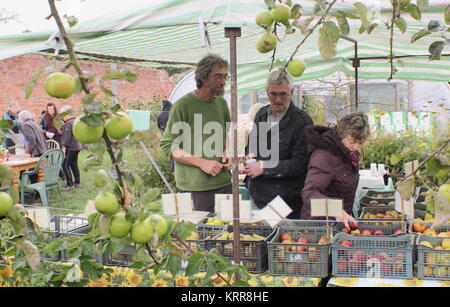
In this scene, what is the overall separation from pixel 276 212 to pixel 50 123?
21.3ft

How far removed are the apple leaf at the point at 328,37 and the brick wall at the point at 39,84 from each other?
947 centimetres

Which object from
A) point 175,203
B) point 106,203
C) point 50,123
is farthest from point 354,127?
point 50,123

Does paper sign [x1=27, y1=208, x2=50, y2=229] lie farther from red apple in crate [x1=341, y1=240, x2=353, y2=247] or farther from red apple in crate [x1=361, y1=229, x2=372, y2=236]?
red apple in crate [x1=361, y1=229, x2=372, y2=236]

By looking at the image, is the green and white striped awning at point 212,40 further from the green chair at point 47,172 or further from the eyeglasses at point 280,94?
the green chair at point 47,172

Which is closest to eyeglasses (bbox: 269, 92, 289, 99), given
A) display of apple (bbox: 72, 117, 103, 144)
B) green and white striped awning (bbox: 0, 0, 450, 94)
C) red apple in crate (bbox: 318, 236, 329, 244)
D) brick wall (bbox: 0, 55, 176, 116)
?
green and white striped awning (bbox: 0, 0, 450, 94)

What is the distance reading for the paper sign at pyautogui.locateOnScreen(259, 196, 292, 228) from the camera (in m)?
2.00

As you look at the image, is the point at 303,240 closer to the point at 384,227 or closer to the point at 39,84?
the point at 384,227

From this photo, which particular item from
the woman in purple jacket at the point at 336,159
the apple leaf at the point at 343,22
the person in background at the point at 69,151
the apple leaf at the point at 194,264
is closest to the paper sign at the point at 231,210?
the woman in purple jacket at the point at 336,159

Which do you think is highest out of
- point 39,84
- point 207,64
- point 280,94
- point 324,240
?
point 39,84

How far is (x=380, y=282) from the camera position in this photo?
180 cm

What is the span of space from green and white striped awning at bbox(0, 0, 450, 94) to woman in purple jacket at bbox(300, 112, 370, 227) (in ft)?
1.40

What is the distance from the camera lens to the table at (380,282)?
5.77 ft
